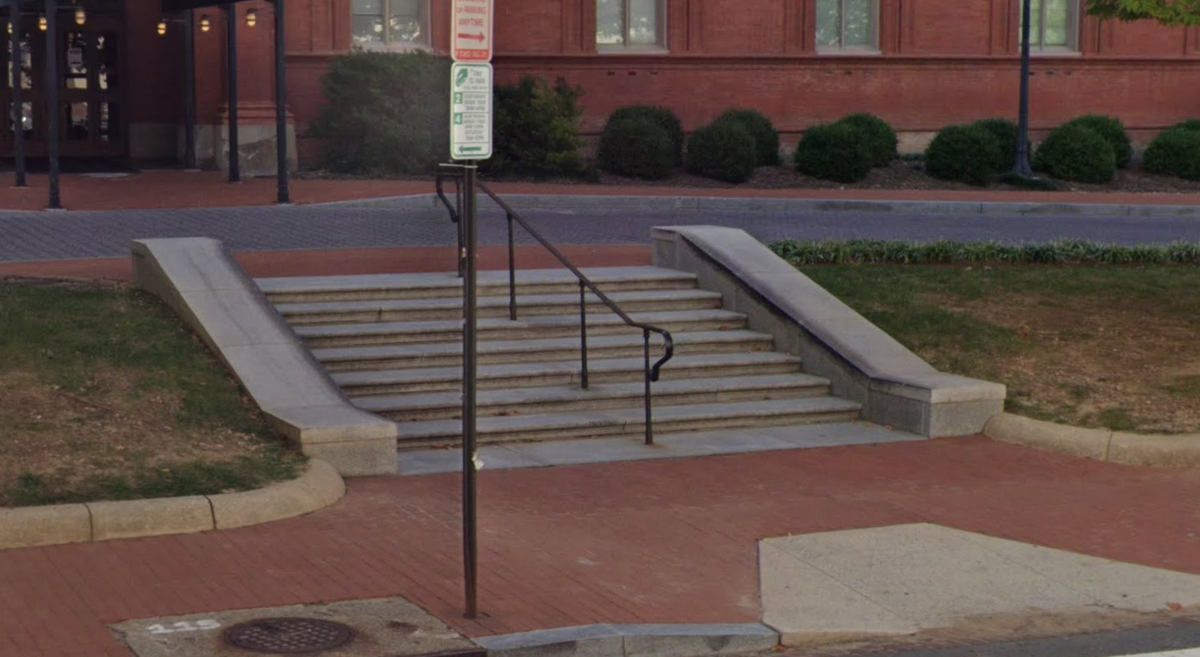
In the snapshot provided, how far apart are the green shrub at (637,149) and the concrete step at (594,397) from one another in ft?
50.0

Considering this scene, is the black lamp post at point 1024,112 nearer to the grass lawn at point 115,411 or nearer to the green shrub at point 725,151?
the green shrub at point 725,151

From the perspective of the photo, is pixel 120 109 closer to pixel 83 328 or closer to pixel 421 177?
pixel 421 177

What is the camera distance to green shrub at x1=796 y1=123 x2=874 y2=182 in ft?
95.8

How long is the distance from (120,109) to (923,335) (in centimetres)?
1795

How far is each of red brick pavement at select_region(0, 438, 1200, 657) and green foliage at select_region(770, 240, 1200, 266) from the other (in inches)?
182

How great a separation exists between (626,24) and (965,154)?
6.86 m

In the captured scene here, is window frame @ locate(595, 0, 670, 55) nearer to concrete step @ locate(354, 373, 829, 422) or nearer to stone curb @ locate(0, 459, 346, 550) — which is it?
concrete step @ locate(354, 373, 829, 422)

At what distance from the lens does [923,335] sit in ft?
46.0

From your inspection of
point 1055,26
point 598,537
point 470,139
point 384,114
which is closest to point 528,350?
point 598,537

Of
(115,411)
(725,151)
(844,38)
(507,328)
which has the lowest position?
(115,411)

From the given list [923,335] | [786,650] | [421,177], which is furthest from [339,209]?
[786,650]

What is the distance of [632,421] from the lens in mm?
12055

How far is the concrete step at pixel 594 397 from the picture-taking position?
11.9 meters

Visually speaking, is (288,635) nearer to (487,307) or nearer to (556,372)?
(556,372)
